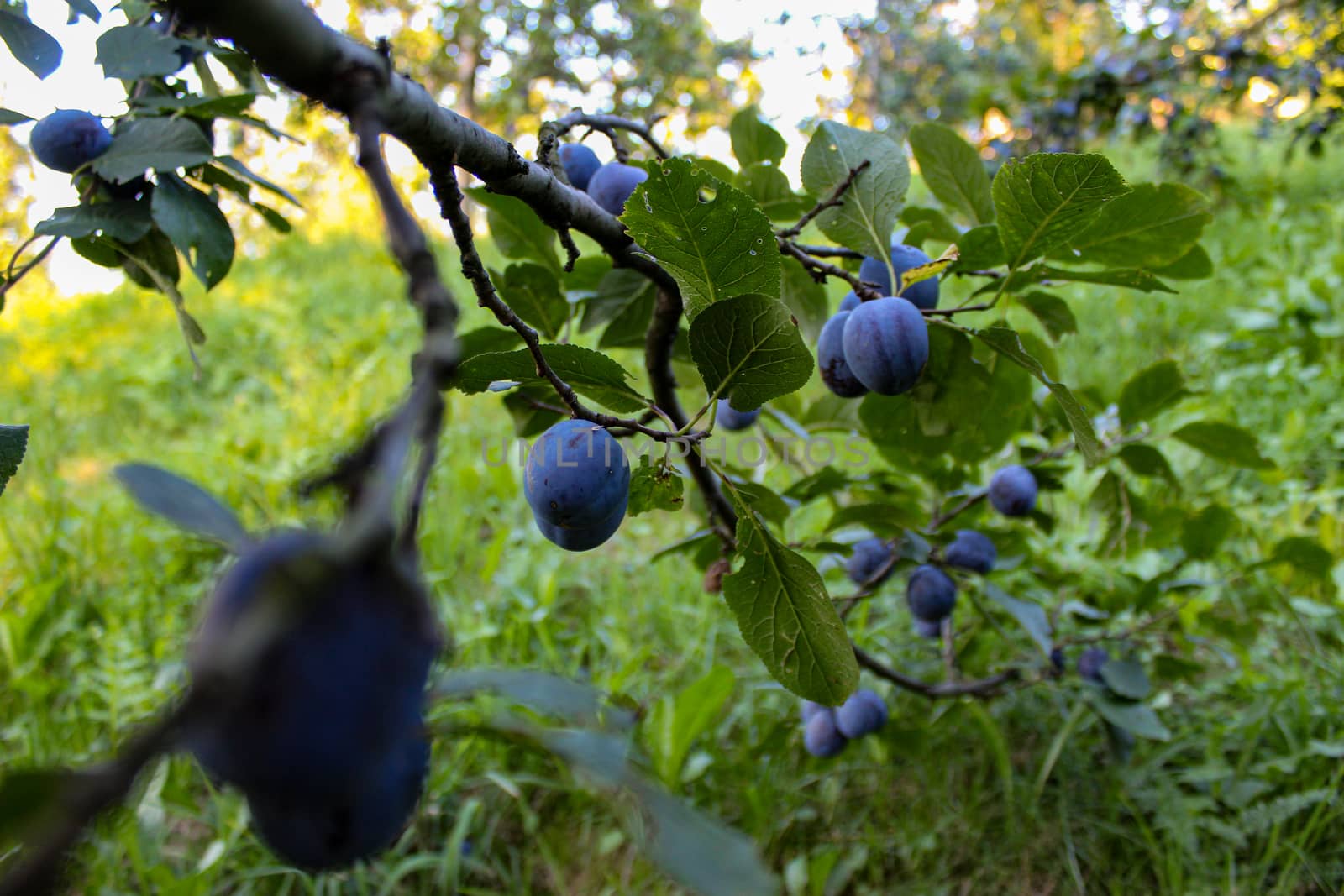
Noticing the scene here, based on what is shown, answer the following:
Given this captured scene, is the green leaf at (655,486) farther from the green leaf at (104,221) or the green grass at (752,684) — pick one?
the green leaf at (104,221)

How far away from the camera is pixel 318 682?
0.63 ft

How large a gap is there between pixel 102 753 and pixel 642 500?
1359mm

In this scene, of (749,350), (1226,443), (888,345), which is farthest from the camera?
(1226,443)

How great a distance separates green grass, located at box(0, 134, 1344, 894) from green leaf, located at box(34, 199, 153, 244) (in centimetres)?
45

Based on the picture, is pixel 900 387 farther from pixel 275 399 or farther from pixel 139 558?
pixel 275 399

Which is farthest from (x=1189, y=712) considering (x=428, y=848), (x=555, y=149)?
(x=555, y=149)

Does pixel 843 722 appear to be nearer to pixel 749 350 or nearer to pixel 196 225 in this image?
pixel 749 350

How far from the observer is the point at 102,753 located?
1485 millimetres

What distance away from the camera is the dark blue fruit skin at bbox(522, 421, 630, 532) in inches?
22.4

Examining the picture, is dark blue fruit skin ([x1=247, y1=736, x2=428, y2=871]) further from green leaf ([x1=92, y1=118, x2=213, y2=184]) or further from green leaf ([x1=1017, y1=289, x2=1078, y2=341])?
green leaf ([x1=1017, y1=289, x2=1078, y2=341])

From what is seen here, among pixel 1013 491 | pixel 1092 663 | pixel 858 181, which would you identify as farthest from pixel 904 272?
pixel 1092 663

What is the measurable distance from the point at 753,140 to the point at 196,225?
1.77 ft

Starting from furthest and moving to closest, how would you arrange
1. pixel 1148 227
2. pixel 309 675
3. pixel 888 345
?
pixel 1148 227
pixel 888 345
pixel 309 675

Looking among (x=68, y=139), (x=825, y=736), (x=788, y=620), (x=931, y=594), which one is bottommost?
(x=825, y=736)
